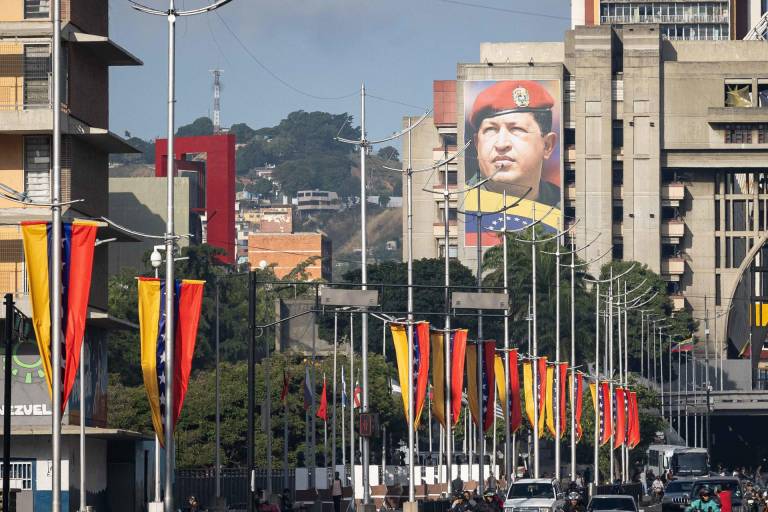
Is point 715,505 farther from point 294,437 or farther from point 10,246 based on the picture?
point 294,437

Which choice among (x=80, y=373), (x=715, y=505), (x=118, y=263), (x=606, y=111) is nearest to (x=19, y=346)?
(x=80, y=373)

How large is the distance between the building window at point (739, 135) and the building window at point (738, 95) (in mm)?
4053

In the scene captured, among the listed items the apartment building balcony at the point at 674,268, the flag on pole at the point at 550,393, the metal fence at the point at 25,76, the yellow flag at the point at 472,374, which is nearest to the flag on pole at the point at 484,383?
the yellow flag at the point at 472,374

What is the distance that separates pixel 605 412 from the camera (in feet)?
312

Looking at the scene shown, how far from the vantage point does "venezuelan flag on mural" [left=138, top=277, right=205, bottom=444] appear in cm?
4453

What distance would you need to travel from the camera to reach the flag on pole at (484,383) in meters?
66.9

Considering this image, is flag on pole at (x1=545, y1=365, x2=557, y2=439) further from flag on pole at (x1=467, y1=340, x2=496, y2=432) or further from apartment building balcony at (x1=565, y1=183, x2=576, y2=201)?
apartment building balcony at (x1=565, y1=183, x2=576, y2=201)

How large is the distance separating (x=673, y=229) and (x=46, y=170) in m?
147

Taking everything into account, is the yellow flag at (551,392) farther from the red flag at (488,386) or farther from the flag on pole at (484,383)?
the red flag at (488,386)

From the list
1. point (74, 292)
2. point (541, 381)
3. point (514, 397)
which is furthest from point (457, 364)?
point (74, 292)

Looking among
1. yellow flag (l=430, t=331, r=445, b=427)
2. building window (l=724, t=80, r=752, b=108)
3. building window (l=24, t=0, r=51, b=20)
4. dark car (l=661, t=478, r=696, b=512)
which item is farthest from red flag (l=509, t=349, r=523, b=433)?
building window (l=724, t=80, r=752, b=108)

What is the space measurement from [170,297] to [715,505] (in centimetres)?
1477

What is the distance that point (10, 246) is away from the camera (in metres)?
57.9

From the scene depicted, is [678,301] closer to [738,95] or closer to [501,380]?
[738,95]
